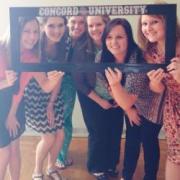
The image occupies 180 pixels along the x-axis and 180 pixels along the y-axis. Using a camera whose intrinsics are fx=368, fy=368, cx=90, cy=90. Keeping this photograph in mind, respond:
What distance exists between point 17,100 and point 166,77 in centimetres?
37

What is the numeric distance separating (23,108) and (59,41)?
0.20 m

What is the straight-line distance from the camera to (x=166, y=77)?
870 millimetres

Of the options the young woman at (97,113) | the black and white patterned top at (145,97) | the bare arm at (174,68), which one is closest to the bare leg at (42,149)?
the young woman at (97,113)

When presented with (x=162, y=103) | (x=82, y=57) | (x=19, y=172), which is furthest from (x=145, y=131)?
(x=19, y=172)

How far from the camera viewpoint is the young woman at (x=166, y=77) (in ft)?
2.79

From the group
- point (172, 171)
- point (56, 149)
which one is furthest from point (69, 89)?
point (172, 171)

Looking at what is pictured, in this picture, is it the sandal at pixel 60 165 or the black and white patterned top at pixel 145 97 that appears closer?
the black and white patterned top at pixel 145 97


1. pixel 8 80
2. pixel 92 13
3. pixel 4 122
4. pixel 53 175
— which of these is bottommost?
pixel 53 175

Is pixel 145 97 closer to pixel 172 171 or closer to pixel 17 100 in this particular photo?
pixel 172 171

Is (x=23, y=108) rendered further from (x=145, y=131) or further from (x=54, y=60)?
(x=145, y=131)

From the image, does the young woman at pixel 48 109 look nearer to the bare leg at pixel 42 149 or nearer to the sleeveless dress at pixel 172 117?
the bare leg at pixel 42 149

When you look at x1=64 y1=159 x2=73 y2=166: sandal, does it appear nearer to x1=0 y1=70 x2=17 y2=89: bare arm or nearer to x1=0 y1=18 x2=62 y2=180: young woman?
x1=0 y1=18 x2=62 y2=180: young woman

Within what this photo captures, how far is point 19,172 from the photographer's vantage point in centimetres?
99

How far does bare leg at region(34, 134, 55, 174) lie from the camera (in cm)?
98
